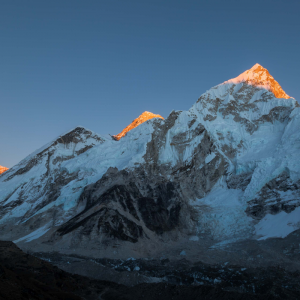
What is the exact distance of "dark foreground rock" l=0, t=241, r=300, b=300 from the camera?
46.8 meters

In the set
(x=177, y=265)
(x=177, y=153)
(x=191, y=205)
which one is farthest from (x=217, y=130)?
(x=177, y=265)

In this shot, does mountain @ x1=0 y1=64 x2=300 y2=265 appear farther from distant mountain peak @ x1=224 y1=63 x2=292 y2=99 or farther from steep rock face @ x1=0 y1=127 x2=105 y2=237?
distant mountain peak @ x1=224 y1=63 x2=292 y2=99

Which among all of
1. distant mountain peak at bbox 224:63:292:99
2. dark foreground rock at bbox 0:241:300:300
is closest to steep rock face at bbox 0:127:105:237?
dark foreground rock at bbox 0:241:300:300

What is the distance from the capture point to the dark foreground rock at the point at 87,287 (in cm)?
4683

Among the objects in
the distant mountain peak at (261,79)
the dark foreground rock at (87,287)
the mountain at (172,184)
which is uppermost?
the distant mountain peak at (261,79)

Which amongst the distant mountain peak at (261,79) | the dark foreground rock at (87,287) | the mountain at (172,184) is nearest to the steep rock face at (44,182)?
the mountain at (172,184)

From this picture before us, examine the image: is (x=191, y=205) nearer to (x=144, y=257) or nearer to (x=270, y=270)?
(x=144, y=257)

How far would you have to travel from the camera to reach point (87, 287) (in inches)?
2355

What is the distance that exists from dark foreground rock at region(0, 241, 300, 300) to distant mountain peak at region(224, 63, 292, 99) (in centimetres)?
12338

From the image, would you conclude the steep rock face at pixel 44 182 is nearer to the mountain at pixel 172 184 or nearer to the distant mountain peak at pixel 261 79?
the mountain at pixel 172 184

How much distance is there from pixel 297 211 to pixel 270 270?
116 ft

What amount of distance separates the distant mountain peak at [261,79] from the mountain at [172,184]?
3.46 meters

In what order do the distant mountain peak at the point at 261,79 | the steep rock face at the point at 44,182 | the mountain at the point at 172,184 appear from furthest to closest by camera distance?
the distant mountain peak at the point at 261,79 < the steep rock face at the point at 44,182 < the mountain at the point at 172,184

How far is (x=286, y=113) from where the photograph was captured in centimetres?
14062
